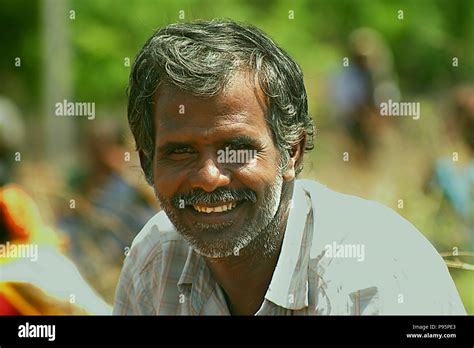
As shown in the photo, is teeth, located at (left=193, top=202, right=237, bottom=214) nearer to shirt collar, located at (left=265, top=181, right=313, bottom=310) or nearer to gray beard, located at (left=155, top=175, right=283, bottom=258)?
gray beard, located at (left=155, top=175, right=283, bottom=258)

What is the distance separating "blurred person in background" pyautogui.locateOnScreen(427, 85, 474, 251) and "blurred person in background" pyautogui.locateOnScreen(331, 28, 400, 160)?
0.35 meters

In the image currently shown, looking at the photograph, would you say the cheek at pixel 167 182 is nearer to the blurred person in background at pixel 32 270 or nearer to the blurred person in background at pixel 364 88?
the blurred person in background at pixel 32 270

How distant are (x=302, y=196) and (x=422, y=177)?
1.33 m

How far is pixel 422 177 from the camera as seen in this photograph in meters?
4.07

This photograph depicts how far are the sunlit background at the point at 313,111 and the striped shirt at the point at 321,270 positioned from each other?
851mm

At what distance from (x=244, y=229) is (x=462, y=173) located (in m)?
1.51

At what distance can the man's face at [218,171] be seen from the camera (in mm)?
2809

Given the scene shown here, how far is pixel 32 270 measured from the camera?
3.79 m

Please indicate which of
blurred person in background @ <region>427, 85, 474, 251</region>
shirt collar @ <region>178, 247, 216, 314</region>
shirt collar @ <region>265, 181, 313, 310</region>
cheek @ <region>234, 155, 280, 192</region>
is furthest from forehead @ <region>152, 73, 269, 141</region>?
blurred person in background @ <region>427, 85, 474, 251</region>

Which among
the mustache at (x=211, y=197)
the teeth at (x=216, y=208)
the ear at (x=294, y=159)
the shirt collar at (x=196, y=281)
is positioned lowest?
the shirt collar at (x=196, y=281)

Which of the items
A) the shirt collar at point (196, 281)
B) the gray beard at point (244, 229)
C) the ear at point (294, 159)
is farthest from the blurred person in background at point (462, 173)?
the shirt collar at point (196, 281)

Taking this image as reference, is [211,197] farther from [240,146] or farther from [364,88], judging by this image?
[364,88]

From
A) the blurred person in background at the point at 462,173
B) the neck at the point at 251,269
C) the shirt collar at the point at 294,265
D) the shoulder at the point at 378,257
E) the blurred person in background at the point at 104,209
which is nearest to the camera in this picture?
the shoulder at the point at 378,257

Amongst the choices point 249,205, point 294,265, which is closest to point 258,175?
point 249,205
